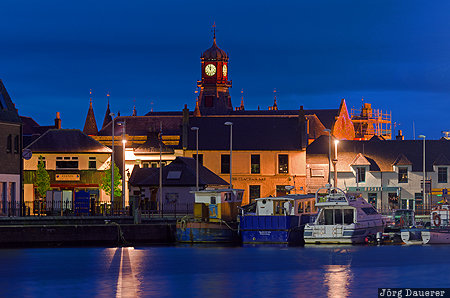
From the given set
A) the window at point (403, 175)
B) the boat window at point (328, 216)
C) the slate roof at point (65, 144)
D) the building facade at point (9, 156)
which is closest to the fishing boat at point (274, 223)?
the boat window at point (328, 216)

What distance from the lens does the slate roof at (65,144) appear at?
4525 inches

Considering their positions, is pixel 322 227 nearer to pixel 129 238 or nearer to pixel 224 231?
pixel 224 231

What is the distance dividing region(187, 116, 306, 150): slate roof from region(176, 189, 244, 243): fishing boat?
1418 inches

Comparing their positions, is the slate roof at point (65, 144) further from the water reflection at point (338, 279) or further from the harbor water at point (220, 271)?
the water reflection at point (338, 279)

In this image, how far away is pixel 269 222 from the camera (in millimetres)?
79938

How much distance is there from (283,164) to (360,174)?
9143 mm

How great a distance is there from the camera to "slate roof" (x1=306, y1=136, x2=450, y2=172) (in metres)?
122

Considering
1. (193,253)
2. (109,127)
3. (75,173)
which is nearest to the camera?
(193,253)

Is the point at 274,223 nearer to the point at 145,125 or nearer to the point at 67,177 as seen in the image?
the point at 67,177

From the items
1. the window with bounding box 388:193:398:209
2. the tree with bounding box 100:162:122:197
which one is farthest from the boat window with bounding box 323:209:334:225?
the window with bounding box 388:193:398:209

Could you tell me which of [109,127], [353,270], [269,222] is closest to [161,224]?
[269,222]

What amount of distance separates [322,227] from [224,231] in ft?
25.5

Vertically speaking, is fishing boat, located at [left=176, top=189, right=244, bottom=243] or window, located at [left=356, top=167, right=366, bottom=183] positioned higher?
window, located at [left=356, top=167, right=366, bottom=183]

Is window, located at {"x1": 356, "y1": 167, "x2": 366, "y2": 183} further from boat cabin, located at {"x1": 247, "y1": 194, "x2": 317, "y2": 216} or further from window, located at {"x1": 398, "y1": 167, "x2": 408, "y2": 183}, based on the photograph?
boat cabin, located at {"x1": 247, "y1": 194, "x2": 317, "y2": 216}
